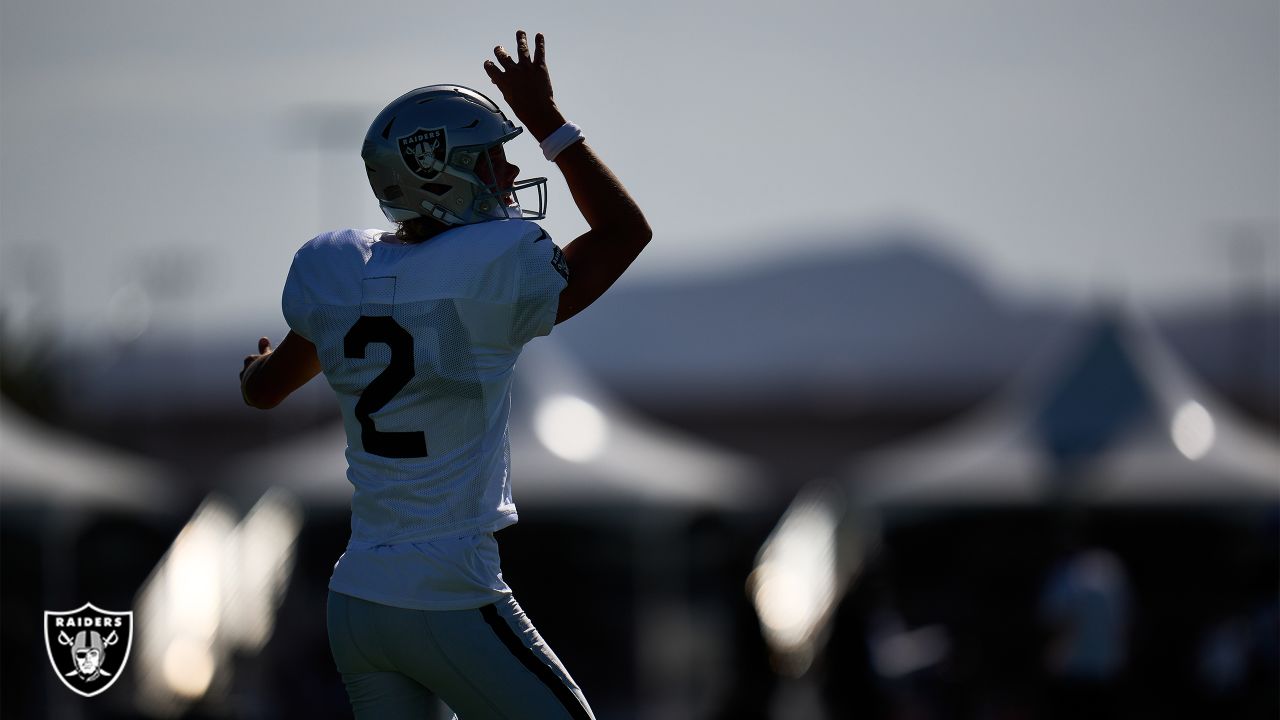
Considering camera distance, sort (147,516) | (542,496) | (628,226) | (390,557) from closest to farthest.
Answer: (390,557) → (628,226) → (542,496) → (147,516)

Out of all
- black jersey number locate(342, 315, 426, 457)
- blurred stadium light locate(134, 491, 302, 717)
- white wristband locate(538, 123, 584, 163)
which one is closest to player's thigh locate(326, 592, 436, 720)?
black jersey number locate(342, 315, 426, 457)

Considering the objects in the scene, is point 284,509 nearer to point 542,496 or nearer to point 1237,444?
point 542,496

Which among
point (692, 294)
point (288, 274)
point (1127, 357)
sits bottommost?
point (288, 274)

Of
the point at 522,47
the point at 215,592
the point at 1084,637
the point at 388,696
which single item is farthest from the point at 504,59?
the point at 215,592

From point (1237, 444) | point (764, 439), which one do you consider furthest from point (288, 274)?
point (764, 439)

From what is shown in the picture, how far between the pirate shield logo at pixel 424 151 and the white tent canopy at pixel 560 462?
401 inches

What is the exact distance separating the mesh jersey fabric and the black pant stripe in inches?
5.7

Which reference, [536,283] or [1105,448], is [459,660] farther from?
[1105,448]

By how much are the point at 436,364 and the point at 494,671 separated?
0.51 m

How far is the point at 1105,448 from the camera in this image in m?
13.5

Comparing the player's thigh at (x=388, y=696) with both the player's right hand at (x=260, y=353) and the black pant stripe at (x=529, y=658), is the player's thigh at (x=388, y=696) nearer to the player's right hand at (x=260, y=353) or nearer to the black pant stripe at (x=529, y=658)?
the black pant stripe at (x=529, y=658)

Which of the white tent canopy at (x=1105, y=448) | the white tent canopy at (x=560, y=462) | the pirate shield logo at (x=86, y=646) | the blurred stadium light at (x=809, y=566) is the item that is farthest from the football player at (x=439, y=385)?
the white tent canopy at (x=1105, y=448)

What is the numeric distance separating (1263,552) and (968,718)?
558 centimetres

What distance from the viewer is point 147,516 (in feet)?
49.5
